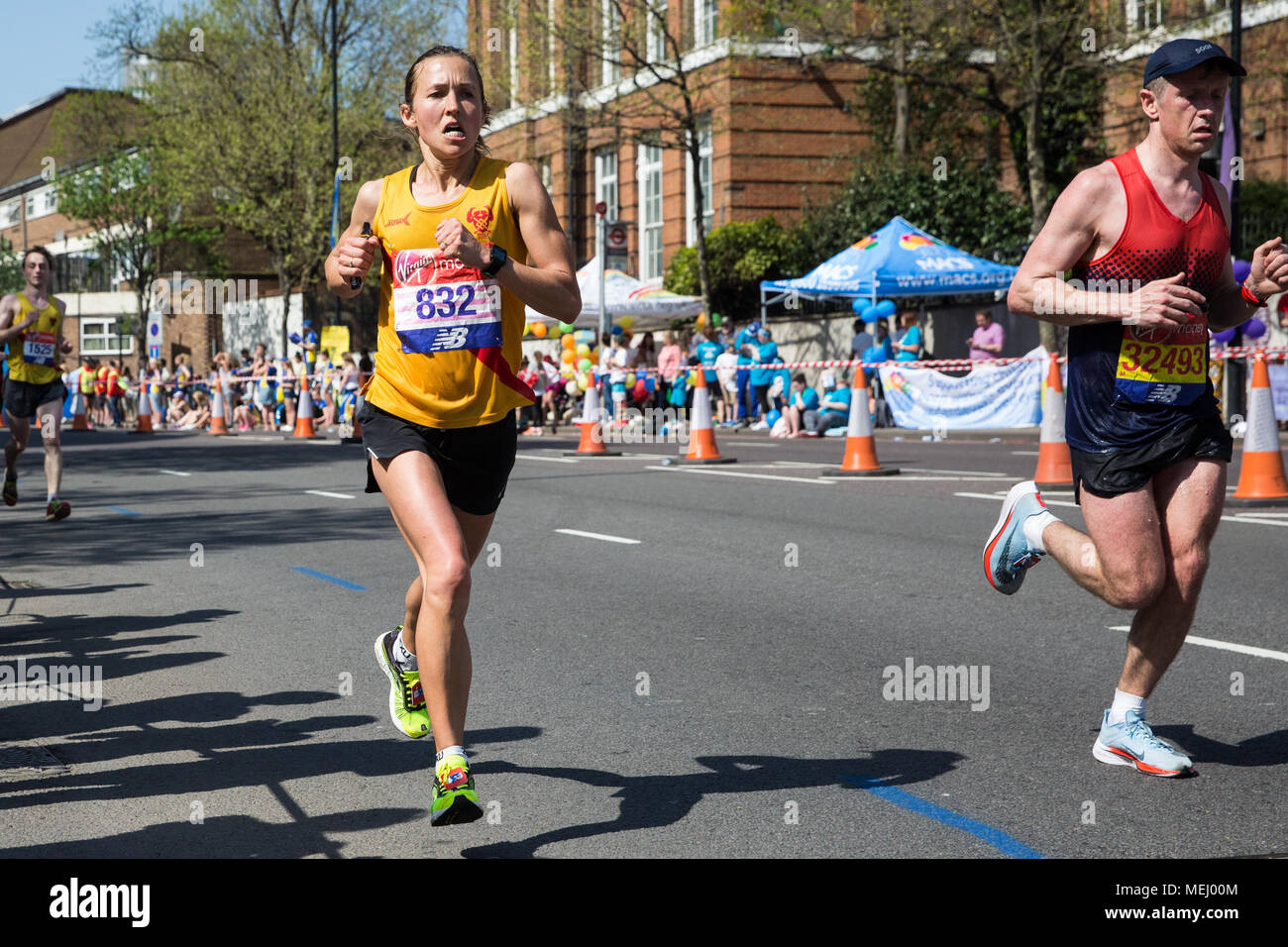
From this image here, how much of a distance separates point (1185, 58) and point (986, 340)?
67.0 ft

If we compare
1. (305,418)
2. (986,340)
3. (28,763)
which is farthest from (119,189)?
(28,763)

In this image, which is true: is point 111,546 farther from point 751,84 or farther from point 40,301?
point 751,84

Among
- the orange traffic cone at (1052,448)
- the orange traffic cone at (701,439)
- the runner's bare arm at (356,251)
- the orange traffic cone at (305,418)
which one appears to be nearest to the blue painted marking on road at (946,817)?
the runner's bare arm at (356,251)

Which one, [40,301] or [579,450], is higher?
[40,301]

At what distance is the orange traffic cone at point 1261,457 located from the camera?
12.1 m

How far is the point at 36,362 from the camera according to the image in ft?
42.0

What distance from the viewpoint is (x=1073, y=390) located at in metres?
5.06

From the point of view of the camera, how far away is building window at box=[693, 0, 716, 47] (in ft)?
121

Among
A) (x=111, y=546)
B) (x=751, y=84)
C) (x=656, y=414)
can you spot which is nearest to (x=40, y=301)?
(x=111, y=546)

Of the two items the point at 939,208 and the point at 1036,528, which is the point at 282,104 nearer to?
the point at 939,208

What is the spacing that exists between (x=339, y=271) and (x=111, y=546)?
7.69 meters

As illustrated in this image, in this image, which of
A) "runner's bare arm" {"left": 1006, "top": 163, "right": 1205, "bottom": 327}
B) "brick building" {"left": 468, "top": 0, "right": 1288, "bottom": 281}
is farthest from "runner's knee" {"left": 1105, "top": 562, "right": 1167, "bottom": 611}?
"brick building" {"left": 468, "top": 0, "right": 1288, "bottom": 281}

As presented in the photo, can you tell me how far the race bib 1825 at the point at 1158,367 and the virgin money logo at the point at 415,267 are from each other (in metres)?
2.10

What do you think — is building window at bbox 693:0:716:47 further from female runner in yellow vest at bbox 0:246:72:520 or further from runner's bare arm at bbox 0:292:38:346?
runner's bare arm at bbox 0:292:38:346
